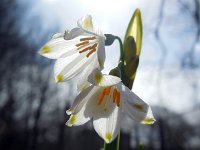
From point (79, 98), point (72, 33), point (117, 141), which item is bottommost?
point (117, 141)

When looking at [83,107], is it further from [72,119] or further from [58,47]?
[58,47]

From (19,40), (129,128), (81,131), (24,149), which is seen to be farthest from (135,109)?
(81,131)

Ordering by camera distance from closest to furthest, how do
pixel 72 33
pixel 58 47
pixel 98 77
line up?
pixel 98 77, pixel 72 33, pixel 58 47

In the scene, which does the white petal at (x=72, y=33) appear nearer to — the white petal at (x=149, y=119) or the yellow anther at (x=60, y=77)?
the yellow anther at (x=60, y=77)

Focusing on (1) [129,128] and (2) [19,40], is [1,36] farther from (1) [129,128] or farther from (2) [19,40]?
(1) [129,128]

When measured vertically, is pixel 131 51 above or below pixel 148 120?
above

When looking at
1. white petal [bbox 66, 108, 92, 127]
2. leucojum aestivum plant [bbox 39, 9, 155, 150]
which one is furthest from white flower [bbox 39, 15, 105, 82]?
white petal [bbox 66, 108, 92, 127]

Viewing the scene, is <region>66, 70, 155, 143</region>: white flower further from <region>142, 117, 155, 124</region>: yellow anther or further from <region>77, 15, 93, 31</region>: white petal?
<region>77, 15, 93, 31</region>: white petal

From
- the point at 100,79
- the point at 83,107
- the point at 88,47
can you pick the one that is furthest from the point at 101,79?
the point at 88,47
